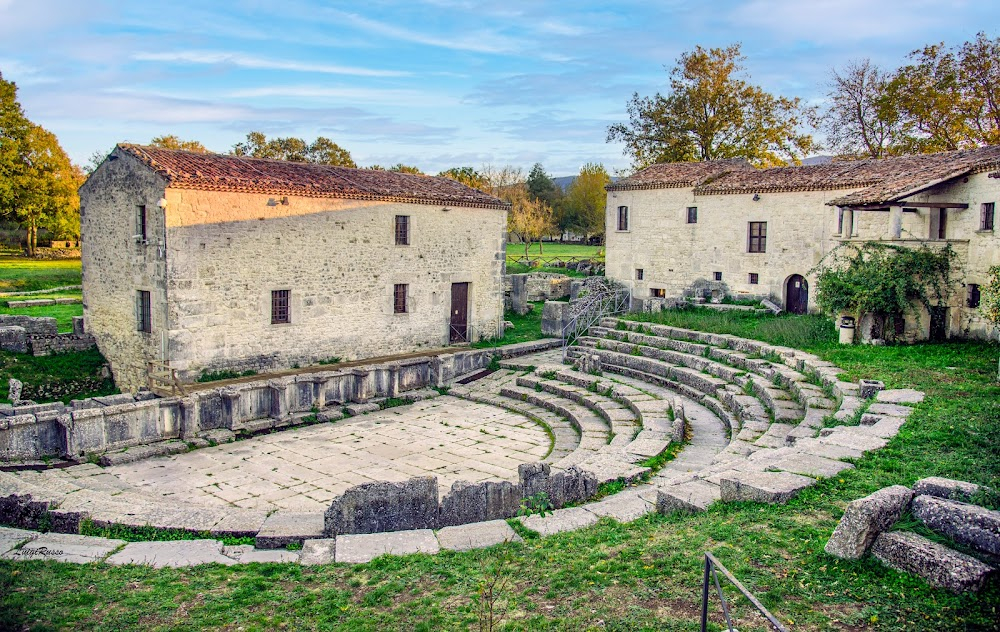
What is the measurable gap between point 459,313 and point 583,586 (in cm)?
1949

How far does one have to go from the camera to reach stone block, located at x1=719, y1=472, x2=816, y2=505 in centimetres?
732

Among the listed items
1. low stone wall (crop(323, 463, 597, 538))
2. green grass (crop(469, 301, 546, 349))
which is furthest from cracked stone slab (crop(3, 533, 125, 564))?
green grass (crop(469, 301, 546, 349))

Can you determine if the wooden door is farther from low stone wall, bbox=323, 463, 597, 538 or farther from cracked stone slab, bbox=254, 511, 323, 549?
cracked stone slab, bbox=254, 511, 323, 549

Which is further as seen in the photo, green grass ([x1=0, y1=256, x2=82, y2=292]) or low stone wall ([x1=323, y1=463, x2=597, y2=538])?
green grass ([x1=0, y1=256, x2=82, y2=292])

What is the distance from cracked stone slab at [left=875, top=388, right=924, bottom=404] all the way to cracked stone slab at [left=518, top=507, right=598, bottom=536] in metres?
6.06

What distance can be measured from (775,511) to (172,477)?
10613 mm

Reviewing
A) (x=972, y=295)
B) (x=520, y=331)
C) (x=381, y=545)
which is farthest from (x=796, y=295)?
(x=381, y=545)

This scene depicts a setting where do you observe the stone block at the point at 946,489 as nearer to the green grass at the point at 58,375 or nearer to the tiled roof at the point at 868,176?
the tiled roof at the point at 868,176

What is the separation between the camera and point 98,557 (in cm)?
698

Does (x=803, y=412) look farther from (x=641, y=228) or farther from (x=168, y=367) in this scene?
(x=641, y=228)

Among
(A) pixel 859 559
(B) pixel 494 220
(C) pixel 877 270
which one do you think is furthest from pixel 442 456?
(B) pixel 494 220

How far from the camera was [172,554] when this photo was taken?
714 cm

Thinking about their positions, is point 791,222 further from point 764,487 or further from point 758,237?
point 764,487

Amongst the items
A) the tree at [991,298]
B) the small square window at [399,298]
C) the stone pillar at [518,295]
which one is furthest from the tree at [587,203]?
the tree at [991,298]
